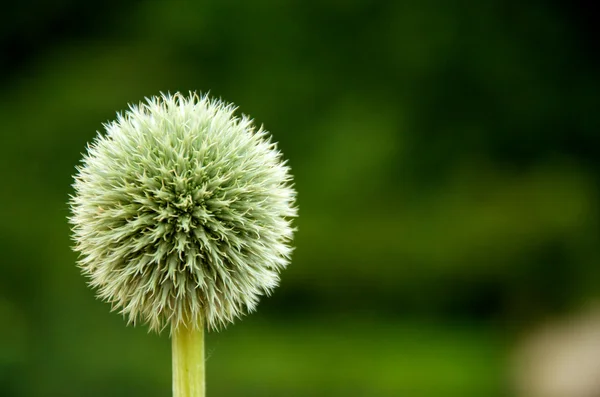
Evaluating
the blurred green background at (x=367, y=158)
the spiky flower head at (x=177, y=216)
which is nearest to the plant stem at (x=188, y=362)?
the spiky flower head at (x=177, y=216)

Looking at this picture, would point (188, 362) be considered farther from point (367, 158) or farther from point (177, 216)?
point (367, 158)

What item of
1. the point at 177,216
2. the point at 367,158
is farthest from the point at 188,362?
the point at 367,158

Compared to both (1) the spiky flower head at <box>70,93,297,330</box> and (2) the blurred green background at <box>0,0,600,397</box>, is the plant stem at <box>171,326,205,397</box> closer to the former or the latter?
(1) the spiky flower head at <box>70,93,297,330</box>

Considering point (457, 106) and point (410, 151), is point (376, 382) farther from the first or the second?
point (457, 106)

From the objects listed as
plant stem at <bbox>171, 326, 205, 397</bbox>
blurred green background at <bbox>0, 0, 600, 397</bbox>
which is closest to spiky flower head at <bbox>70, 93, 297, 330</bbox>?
plant stem at <bbox>171, 326, 205, 397</bbox>

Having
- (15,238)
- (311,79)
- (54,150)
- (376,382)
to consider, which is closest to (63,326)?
(15,238)

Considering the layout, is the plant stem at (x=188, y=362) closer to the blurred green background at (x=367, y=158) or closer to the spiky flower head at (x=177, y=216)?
the spiky flower head at (x=177, y=216)

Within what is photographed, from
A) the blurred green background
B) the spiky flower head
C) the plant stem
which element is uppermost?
the blurred green background
